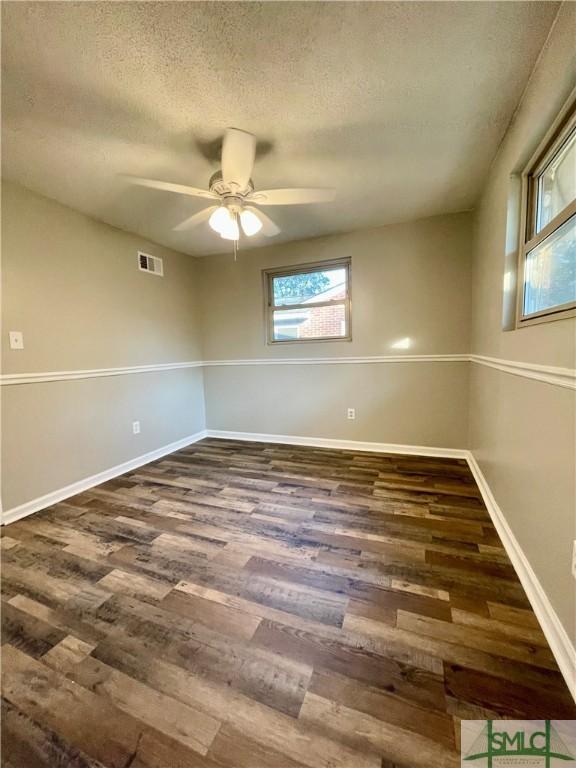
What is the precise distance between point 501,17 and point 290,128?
37.0 inches

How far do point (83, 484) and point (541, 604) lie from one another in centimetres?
307

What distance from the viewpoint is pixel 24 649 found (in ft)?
3.84

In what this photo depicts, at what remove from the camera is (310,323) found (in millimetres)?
3445

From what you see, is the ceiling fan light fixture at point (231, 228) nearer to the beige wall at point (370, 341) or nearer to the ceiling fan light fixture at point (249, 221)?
the ceiling fan light fixture at point (249, 221)

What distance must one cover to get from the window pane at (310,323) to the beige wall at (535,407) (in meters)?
1.43

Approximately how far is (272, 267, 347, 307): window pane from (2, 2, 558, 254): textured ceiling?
43.6 inches

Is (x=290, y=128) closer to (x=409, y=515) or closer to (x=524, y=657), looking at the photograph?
(x=409, y=515)

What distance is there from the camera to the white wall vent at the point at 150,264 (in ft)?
10.1

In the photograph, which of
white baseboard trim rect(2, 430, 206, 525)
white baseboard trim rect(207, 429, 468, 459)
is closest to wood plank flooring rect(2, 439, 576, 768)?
white baseboard trim rect(2, 430, 206, 525)

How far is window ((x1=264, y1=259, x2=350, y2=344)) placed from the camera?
3.27m

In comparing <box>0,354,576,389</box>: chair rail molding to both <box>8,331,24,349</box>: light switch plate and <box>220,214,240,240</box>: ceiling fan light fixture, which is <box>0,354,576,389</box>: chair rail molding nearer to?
<box>8,331,24,349</box>: light switch plate

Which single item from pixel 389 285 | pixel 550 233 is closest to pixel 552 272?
pixel 550 233

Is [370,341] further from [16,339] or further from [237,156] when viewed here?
[16,339]

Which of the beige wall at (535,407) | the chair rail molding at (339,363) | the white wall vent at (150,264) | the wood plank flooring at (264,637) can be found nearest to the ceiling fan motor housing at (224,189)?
the beige wall at (535,407)
